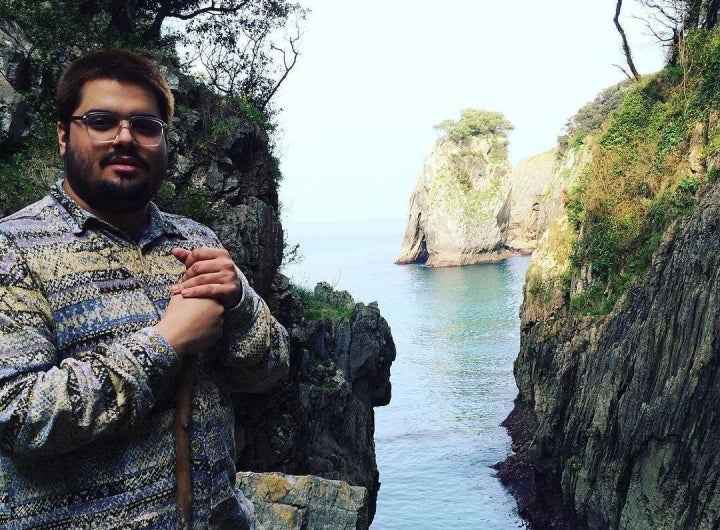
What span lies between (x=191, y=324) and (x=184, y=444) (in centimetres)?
35

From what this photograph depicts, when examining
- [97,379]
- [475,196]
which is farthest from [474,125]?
[97,379]

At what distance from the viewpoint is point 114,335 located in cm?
204

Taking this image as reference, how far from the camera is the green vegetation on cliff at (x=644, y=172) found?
18.1 m

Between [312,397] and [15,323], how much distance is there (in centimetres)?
1720

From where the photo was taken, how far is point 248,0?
21031 mm

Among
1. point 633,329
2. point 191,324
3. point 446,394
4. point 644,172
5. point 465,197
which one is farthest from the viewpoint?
point 465,197

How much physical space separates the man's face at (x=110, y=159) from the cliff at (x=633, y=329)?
11974 mm

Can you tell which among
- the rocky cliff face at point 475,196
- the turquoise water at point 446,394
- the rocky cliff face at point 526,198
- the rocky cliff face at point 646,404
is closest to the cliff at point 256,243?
the turquoise water at point 446,394

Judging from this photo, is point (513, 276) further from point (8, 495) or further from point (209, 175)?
point (8, 495)

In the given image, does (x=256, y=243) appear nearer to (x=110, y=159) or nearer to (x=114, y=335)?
(x=110, y=159)

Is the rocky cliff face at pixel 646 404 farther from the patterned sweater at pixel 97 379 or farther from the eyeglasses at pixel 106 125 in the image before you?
the eyeglasses at pixel 106 125

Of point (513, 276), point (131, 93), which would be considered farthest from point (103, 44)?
point (513, 276)

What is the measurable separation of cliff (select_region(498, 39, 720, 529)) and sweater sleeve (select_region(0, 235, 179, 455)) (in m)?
12.0

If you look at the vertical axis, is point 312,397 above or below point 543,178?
below
